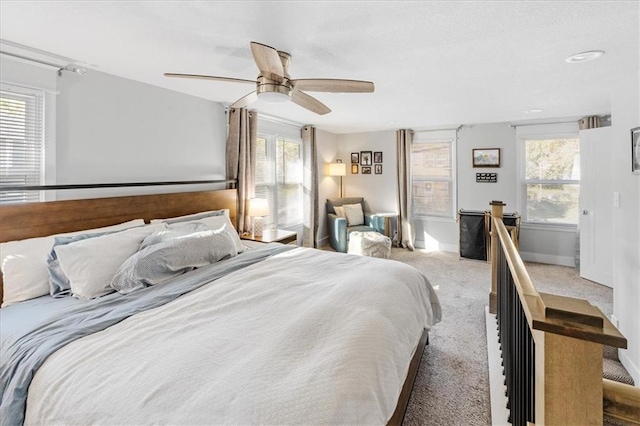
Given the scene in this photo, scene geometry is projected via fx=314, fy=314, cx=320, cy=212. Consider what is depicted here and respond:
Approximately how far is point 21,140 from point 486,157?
594 cm

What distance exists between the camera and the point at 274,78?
202 centimetres

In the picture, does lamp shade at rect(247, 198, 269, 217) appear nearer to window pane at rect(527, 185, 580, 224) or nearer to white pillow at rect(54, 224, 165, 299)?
white pillow at rect(54, 224, 165, 299)

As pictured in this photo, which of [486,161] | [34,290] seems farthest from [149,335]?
[486,161]

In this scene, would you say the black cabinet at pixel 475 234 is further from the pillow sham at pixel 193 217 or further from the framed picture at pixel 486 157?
the pillow sham at pixel 193 217

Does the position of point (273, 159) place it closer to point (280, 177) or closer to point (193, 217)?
point (280, 177)

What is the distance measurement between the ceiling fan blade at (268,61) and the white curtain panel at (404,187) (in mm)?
4284

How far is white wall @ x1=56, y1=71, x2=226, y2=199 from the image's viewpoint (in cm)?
256

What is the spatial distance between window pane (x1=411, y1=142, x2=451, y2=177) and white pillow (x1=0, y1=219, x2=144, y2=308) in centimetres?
554

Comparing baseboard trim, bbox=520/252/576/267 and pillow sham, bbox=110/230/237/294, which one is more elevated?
pillow sham, bbox=110/230/237/294

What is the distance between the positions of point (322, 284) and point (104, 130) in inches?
93.3

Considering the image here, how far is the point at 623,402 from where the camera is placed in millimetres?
648

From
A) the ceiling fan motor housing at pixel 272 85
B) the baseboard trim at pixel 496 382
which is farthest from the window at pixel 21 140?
the baseboard trim at pixel 496 382

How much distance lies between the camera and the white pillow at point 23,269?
1946 mm

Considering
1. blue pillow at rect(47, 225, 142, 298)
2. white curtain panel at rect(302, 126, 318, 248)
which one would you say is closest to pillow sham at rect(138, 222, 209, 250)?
blue pillow at rect(47, 225, 142, 298)
